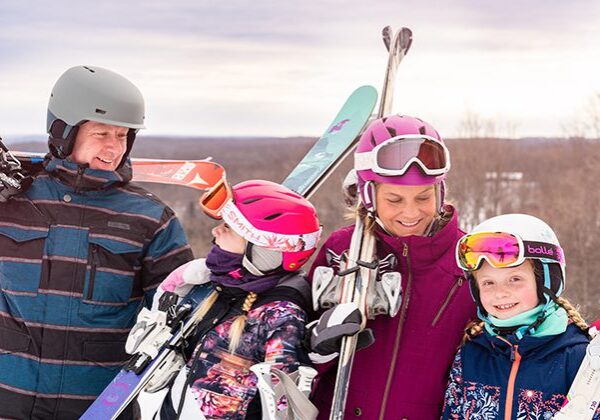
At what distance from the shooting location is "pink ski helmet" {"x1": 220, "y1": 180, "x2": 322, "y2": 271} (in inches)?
131

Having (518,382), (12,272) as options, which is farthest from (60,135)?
(518,382)

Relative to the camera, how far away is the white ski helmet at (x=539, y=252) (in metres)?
2.98

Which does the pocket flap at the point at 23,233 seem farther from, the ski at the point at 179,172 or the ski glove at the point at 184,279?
the ski at the point at 179,172

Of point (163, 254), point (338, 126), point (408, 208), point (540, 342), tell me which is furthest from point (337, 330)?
point (338, 126)

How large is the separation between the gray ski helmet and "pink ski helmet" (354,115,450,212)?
1.25m

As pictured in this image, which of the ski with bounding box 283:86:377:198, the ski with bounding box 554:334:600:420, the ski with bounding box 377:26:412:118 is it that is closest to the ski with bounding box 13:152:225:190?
the ski with bounding box 283:86:377:198

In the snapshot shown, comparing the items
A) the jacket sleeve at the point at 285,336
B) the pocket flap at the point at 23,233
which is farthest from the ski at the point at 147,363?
the pocket flap at the point at 23,233

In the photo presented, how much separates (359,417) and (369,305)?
45 centimetres

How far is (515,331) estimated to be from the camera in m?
2.97

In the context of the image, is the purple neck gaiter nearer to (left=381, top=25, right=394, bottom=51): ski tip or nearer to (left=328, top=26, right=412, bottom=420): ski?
(left=328, top=26, right=412, bottom=420): ski

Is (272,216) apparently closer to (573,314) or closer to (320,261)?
(320,261)

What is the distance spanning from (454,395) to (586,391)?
507mm

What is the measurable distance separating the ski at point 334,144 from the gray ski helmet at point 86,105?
90cm

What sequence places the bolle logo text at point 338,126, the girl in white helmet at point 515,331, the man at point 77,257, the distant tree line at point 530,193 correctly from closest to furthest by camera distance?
the girl in white helmet at point 515,331 → the man at point 77,257 → the bolle logo text at point 338,126 → the distant tree line at point 530,193
